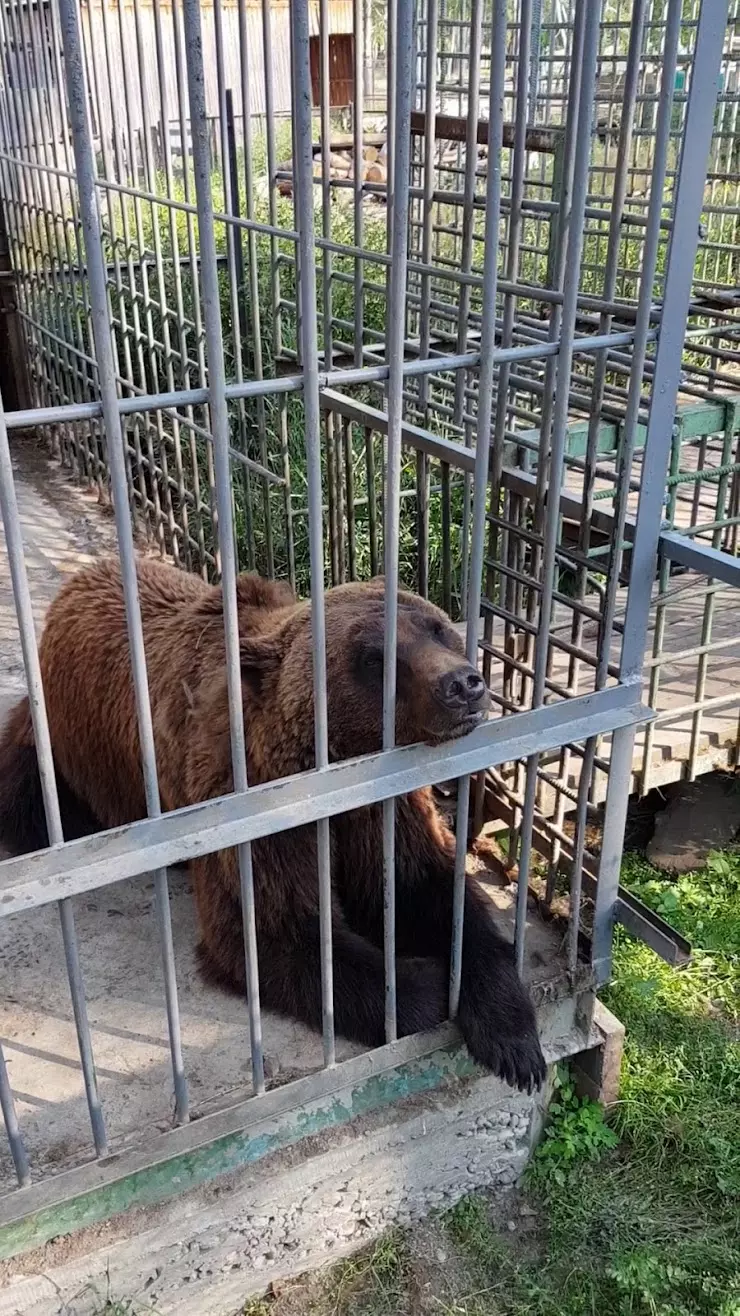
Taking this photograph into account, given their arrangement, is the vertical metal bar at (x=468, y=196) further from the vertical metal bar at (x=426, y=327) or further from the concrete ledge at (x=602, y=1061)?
the concrete ledge at (x=602, y=1061)

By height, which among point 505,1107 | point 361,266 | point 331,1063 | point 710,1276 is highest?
point 361,266

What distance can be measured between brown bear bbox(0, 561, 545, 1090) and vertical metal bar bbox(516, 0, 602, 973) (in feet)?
0.72

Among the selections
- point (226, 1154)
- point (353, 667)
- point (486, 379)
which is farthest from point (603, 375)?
point (226, 1154)

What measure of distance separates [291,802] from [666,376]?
1269mm

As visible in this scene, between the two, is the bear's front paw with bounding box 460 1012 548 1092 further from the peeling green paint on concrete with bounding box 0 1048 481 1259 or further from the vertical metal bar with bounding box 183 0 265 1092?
the vertical metal bar with bounding box 183 0 265 1092

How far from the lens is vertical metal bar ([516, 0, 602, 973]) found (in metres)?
2.27

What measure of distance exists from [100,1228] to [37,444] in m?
6.57

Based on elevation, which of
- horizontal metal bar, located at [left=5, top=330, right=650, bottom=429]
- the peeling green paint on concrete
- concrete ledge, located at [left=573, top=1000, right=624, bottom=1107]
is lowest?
concrete ledge, located at [left=573, top=1000, right=624, bottom=1107]

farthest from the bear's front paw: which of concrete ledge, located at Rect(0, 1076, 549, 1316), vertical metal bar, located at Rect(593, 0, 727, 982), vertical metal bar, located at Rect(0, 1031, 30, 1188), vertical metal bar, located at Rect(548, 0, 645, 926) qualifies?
vertical metal bar, located at Rect(0, 1031, 30, 1188)

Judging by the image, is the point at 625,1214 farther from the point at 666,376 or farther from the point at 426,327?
the point at 426,327

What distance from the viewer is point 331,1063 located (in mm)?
2779

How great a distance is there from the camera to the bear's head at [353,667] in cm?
271

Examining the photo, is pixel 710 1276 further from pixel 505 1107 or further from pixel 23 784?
pixel 23 784

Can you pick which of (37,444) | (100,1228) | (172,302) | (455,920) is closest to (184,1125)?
(100,1228)
